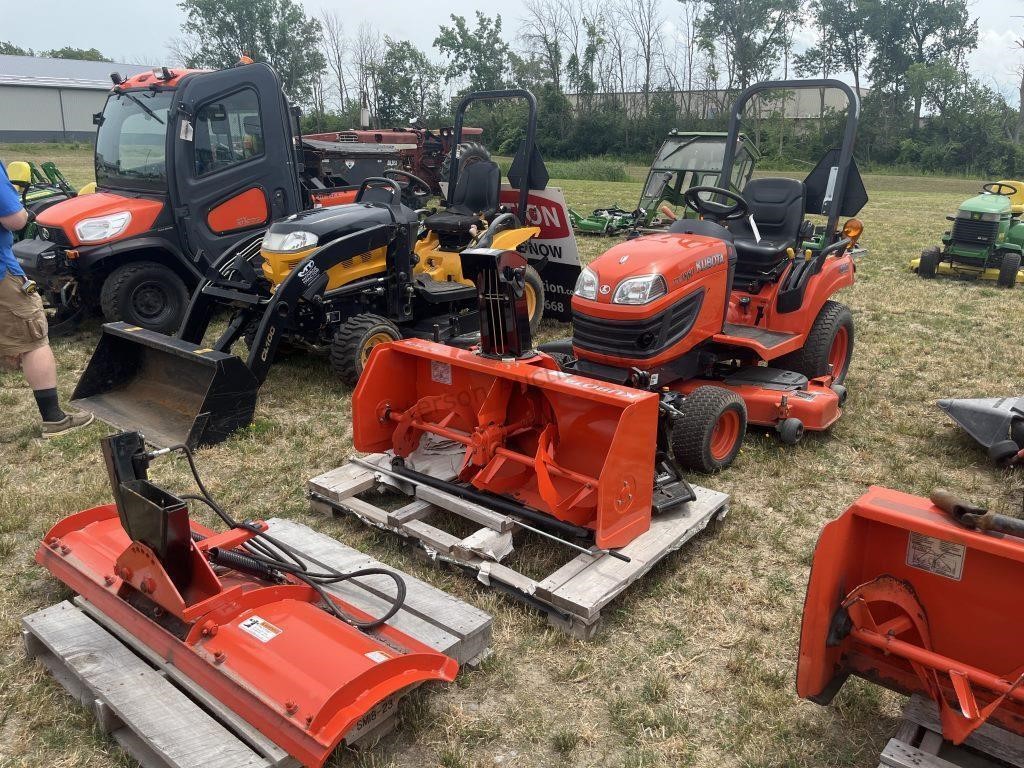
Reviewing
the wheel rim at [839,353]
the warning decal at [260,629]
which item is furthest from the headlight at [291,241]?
the wheel rim at [839,353]

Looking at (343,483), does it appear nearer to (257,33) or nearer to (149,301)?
(149,301)

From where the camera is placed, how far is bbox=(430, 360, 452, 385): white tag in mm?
3869

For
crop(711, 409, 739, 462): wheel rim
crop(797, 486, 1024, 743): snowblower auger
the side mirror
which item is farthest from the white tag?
the side mirror

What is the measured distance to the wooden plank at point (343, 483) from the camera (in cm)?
380

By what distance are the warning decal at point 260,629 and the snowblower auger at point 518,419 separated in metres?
1.20

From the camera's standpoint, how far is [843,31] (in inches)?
1578

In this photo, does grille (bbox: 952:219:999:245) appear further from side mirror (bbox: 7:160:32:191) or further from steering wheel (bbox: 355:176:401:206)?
side mirror (bbox: 7:160:32:191)

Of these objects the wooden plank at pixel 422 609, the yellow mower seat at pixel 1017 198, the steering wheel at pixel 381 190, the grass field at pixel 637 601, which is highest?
the steering wheel at pixel 381 190

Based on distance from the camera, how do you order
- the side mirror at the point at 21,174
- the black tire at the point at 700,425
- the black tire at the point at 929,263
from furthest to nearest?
1. the black tire at the point at 929,263
2. the side mirror at the point at 21,174
3. the black tire at the point at 700,425

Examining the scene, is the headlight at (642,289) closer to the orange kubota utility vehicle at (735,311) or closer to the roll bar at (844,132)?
the orange kubota utility vehicle at (735,311)

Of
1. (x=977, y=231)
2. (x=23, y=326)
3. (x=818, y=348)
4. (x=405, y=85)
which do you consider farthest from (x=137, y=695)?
(x=405, y=85)

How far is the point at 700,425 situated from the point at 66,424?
3.74 meters

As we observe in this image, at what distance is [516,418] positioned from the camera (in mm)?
3715

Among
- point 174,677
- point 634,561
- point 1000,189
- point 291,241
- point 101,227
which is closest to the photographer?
point 174,677
